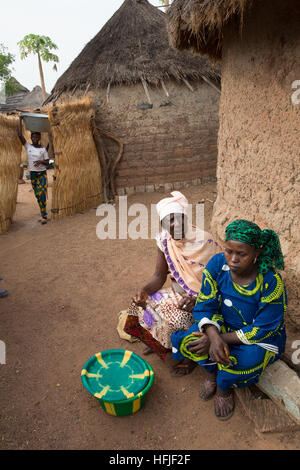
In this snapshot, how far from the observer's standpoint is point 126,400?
206 centimetres

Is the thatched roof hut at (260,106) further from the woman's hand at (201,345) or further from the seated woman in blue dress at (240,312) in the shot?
the woman's hand at (201,345)

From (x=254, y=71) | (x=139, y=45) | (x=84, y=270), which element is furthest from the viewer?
(x=139, y=45)

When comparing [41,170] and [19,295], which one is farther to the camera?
[41,170]

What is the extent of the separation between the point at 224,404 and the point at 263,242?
1.06 meters

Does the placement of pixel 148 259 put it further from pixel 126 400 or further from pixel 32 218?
pixel 32 218

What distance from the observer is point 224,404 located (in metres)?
2.16

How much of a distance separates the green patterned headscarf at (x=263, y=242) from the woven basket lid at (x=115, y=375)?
107 cm

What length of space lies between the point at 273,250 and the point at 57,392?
5.81ft

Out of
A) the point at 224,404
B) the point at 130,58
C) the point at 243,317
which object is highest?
the point at 130,58

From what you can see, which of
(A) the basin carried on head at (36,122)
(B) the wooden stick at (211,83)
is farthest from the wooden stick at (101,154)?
(B) the wooden stick at (211,83)

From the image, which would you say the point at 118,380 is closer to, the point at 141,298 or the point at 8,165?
the point at 141,298

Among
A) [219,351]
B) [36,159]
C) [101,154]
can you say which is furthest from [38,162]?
[219,351]

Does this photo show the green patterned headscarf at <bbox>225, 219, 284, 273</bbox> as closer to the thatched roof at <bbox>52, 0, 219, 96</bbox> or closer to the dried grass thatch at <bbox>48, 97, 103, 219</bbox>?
the dried grass thatch at <bbox>48, 97, 103, 219</bbox>
